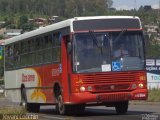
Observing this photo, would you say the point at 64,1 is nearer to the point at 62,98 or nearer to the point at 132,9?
the point at 132,9

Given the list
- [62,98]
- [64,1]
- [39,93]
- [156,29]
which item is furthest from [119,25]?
[64,1]

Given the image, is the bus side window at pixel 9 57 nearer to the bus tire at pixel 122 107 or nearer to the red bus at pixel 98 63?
the red bus at pixel 98 63

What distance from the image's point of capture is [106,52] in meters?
19.7

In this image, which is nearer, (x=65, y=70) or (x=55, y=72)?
(x=65, y=70)

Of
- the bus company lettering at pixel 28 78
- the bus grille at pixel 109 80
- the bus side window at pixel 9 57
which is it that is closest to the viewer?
the bus grille at pixel 109 80

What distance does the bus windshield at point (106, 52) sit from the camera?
1956 centimetres

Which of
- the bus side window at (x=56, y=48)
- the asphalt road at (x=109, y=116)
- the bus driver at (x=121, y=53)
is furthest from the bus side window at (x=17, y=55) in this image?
the bus driver at (x=121, y=53)

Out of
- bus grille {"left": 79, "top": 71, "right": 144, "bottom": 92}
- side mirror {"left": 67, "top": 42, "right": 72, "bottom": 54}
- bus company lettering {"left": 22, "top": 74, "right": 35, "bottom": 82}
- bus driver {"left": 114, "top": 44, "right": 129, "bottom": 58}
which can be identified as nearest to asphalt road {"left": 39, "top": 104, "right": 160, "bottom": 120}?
bus grille {"left": 79, "top": 71, "right": 144, "bottom": 92}

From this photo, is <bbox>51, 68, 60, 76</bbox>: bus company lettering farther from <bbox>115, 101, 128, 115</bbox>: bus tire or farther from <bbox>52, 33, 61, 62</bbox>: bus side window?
<bbox>115, 101, 128, 115</bbox>: bus tire

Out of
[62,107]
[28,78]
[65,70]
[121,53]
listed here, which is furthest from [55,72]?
[28,78]

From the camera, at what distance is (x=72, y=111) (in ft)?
70.0

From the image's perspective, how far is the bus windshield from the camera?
770 inches

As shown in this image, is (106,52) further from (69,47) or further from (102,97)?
(102,97)

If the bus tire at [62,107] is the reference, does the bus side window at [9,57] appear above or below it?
above
